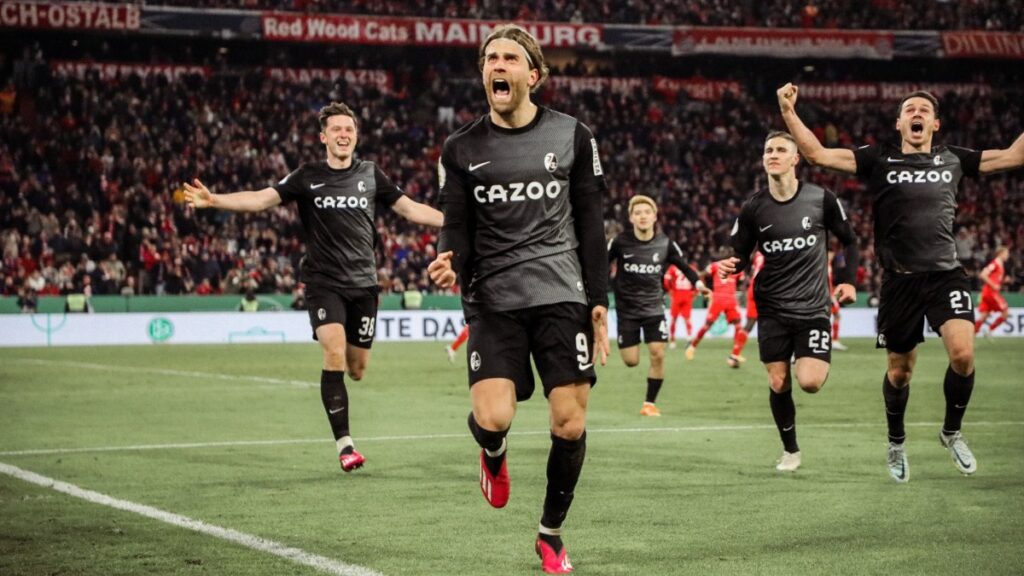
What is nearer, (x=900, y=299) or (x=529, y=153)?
(x=529, y=153)

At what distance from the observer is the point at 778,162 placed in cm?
1030

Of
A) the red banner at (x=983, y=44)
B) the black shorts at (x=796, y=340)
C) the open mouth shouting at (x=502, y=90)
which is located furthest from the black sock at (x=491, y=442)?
the red banner at (x=983, y=44)

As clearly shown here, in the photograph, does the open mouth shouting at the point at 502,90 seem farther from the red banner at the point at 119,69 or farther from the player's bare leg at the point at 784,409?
the red banner at the point at 119,69

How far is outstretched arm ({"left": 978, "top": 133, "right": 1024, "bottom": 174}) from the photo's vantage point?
925 centimetres

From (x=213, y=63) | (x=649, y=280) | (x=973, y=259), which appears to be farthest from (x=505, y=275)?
(x=213, y=63)

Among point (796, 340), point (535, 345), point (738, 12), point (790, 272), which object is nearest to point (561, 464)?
point (535, 345)

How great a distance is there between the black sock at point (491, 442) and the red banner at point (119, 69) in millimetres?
36364

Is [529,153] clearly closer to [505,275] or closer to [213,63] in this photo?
[505,275]

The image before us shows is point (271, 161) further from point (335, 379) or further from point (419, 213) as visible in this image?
point (335, 379)

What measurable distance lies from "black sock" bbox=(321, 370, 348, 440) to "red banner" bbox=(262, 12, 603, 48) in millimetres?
33348

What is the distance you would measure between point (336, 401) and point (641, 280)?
6.17 metres

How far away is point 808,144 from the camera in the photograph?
9.09 m

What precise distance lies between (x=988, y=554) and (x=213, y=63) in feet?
135

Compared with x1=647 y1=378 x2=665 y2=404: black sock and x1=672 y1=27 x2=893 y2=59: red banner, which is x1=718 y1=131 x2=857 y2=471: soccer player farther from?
x1=672 y1=27 x2=893 y2=59: red banner
